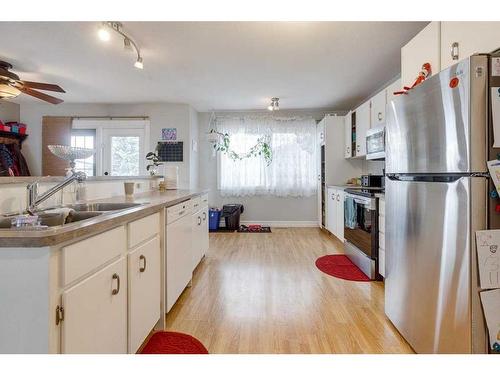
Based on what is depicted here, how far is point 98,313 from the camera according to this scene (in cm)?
108

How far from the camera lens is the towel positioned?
318 centimetres

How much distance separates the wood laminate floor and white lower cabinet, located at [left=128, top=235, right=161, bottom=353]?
354 millimetres

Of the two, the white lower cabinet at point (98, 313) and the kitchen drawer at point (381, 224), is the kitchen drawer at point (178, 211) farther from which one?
the kitchen drawer at point (381, 224)

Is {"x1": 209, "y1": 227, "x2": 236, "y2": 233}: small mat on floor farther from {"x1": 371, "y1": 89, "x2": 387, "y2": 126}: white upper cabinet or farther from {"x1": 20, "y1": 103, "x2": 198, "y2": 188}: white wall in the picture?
{"x1": 371, "y1": 89, "x2": 387, "y2": 126}: white upper cabinet

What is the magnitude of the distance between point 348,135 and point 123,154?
4291mm

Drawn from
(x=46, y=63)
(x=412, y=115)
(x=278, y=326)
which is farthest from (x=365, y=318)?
(x=46, y=63)

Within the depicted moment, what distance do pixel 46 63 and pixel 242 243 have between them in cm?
364

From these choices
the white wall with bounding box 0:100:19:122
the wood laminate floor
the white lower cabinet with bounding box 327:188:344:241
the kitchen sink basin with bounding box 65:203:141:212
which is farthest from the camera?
the white wall with bounding box 0:100:19:122

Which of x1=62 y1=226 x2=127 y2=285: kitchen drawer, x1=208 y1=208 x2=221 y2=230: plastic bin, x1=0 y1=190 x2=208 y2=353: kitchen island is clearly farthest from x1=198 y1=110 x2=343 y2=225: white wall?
x1=62 y1=226 x2=127 y2=285: kitchen drawer

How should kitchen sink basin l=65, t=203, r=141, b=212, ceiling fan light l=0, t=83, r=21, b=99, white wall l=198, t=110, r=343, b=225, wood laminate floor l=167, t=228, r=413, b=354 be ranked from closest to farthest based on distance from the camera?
1. wood laminate floor l=167, t=228, r=413, b=354
2. kitchen sink basin l=65, t=203, r=141, b=212
3. ceiling fan light l=0, t=83, r=21, b=99
4. white wall l=198, t=110, r=343, b=225

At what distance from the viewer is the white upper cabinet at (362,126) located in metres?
3.70

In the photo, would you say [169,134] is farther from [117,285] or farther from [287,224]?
[117,285]

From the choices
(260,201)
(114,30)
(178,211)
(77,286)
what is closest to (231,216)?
(260,201)

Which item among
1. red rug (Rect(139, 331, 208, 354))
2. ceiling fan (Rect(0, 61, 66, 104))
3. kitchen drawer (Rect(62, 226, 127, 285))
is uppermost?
ceiling fan (Rect(0, 61, 66, 104))
